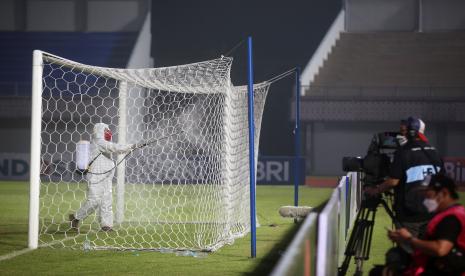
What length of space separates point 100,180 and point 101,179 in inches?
0.8

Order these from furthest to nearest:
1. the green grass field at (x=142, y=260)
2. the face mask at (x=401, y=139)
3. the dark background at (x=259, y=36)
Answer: the dark background at (x=259, y=36)
the green grass field at (x=142, y=260)
the face mask at (x=401, y=139)

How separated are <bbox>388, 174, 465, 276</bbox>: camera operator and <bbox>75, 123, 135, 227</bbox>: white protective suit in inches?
292

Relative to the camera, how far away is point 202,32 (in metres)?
37.6

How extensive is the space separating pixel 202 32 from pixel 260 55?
3.07 metres

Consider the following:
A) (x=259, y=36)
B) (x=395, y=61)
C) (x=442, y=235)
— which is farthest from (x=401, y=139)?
(x=259, y=36)

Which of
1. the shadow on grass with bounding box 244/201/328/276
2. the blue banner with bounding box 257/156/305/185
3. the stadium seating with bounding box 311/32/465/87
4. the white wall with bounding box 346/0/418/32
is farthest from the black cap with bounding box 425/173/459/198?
the white wall with bounding box 346/0/418/32

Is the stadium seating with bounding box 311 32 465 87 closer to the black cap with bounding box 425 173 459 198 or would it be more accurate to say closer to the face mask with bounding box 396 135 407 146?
the face mask with bounding box 396 135 407 146

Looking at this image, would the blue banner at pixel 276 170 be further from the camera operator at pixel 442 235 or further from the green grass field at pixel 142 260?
the camera operator at pixel 442 235

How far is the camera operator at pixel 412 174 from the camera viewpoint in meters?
6.51

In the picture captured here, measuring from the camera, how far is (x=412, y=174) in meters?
6.63

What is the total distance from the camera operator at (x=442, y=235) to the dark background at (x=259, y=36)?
1192 inches

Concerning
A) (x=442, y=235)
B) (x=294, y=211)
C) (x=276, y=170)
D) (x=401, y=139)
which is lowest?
(x=294, y=211)

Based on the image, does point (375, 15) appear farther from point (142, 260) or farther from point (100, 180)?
point (142, 260)

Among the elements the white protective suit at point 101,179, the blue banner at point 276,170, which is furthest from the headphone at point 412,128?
the blue banner at point 276,170
